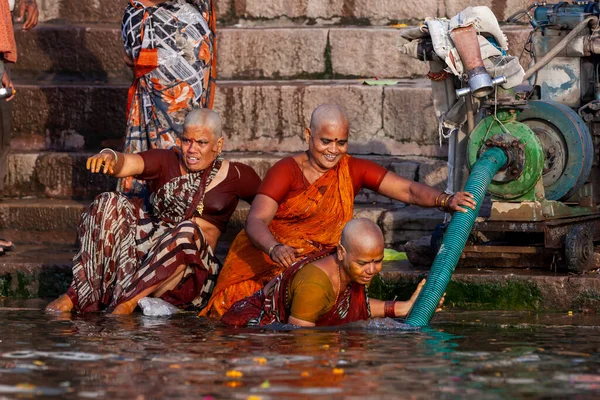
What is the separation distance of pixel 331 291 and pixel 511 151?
1798 millimetres

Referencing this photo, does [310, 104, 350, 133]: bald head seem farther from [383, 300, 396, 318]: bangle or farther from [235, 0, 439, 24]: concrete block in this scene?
[235, 0, 439, 24]: concrete block

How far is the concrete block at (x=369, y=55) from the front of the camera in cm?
1062

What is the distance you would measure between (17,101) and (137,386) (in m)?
6.01

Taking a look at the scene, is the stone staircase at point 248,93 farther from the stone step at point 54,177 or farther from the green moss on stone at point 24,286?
the green moss on stone at point 24,286

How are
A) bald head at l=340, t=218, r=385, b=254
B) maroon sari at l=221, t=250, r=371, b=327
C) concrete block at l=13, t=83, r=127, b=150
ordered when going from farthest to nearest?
concrete block at l=13, t=83, r=127, b=150
maroon sari at l=221, t=250, r=371, b=327
bald head at l=340, t=218, r=385, b=254

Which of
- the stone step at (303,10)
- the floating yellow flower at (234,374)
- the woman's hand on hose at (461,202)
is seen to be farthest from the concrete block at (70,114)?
the floating yellow flower at (234,374)

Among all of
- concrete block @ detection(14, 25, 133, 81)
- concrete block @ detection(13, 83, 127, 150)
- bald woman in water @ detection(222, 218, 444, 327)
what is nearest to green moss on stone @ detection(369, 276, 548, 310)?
bald woman in water @ detection(222, 218, 444, 327)

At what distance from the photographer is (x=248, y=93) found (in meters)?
10.4

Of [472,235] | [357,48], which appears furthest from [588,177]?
[357,48]

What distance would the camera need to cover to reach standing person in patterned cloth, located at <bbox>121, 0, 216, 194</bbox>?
869 cm

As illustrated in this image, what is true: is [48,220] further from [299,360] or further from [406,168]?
[299,360]

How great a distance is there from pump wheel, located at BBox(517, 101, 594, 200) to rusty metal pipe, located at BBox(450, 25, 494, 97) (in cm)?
56

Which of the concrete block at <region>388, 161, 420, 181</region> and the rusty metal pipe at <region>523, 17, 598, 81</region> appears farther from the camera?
the concrete block at <region>388, 161, 420, 181</region>

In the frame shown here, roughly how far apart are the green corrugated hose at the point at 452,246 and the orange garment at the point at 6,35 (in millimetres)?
3544
